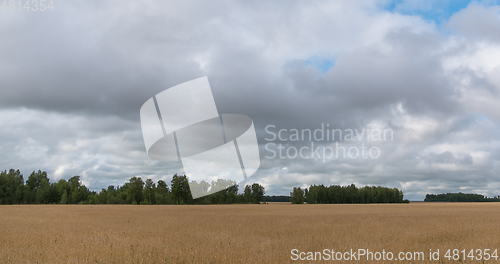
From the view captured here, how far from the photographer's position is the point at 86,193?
152500mm

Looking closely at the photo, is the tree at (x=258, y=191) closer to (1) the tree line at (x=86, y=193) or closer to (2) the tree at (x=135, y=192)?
(1) the tree line at (x=86, y=193)

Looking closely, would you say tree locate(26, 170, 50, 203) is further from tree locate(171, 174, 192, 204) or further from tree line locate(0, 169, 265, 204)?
tree locate(171, 174, 192, 204)

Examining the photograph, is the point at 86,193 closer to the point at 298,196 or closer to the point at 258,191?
the point at 258,191

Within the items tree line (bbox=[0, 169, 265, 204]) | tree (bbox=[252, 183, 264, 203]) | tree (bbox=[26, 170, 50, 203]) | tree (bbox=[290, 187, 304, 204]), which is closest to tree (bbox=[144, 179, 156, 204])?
tree line (bbox=[0, 169, 265, 204])

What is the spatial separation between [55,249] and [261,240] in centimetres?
964

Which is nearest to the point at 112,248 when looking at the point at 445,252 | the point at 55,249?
the point at 55,249

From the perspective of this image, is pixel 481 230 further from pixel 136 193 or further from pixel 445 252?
pixel 136 193

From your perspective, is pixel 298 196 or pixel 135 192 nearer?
pixel 135 192

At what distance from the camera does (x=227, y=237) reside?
22.6m

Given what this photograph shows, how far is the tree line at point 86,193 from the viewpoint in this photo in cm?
13588

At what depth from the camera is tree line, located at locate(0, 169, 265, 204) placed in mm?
135875

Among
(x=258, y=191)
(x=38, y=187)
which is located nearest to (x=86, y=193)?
(x=38, y=187)

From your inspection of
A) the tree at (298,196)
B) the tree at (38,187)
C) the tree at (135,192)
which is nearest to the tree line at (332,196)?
the tree at (298,196)

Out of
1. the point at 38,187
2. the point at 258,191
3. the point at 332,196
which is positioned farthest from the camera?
the point at 332,196
